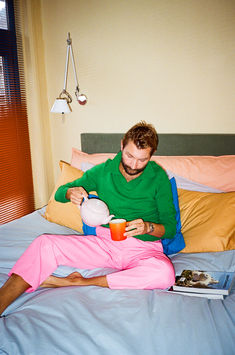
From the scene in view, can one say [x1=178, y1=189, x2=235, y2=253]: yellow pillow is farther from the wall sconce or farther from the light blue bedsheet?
the wall sconce

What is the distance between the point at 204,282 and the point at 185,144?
1.20 meters

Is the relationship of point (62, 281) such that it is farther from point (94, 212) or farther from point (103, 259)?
point (94, 212)

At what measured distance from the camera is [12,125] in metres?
2.63

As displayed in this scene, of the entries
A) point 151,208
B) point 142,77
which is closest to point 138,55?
point 142,77

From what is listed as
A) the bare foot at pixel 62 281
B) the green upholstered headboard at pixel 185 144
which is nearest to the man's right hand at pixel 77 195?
the bare foot at pixel 62 281

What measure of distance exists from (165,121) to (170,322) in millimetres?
1663

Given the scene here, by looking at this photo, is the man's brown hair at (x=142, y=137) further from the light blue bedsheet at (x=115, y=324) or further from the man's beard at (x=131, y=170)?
the light blue bedsheet at (x=115, y=324)

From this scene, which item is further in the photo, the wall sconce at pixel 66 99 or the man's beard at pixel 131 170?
the wall sconce at pixel 66 99

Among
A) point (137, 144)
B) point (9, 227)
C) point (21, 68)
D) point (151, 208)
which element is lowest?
point (9, 227)

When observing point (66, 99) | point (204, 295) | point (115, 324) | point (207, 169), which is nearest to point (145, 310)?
point (115, 324)

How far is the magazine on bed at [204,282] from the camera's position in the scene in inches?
47.9

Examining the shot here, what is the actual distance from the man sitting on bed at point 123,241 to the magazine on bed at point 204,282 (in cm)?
6

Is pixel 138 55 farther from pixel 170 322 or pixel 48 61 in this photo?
pixel 170 322

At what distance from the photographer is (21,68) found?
2650mm
